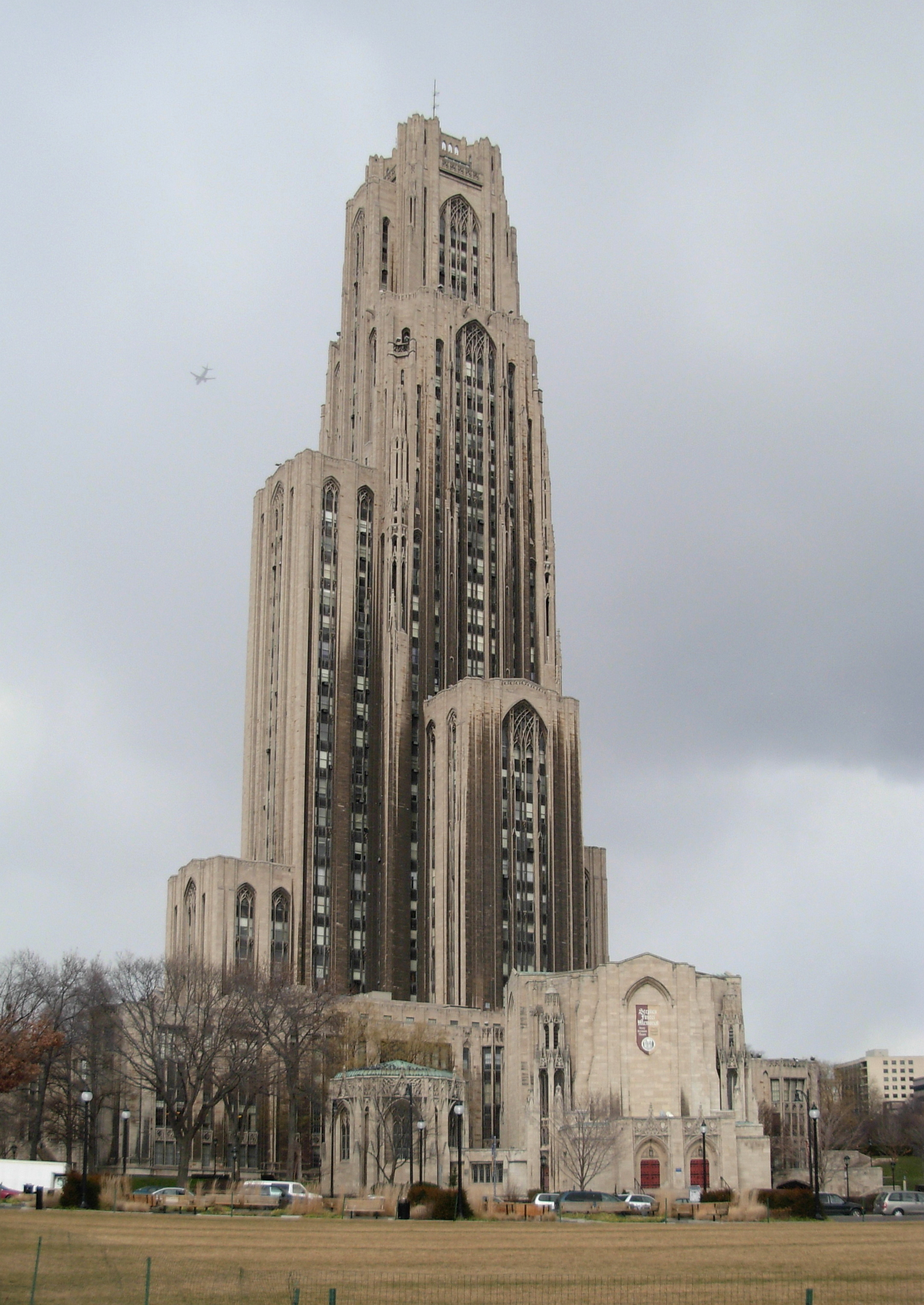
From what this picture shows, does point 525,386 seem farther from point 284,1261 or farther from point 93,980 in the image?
point 284,1261

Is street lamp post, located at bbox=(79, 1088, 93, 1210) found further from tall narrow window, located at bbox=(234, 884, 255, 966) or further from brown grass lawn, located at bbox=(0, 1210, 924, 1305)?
tall narrow window, located at bbox=(234, 884, 255, 966)

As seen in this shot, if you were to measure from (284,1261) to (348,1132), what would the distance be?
73029 millimetres

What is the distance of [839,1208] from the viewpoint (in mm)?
84812

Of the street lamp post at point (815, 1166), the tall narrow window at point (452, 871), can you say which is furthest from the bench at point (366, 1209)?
the tall narrow window at point (452, 871)

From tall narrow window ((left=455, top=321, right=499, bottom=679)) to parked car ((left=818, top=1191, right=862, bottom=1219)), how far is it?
88725 millimetres

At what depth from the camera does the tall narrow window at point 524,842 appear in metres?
158

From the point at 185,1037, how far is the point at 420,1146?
19226 mm

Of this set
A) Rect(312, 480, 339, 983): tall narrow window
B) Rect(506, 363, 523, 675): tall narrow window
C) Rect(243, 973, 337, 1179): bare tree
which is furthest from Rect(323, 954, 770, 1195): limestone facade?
Rect(506, 363, 523, 675): tall narrow window

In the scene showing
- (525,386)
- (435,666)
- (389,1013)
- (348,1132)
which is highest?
(525,386)

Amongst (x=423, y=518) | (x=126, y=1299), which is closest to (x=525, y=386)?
(x=423, y=518)

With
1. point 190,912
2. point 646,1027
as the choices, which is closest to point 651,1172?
point 646,1027

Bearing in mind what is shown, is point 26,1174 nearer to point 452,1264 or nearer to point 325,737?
point 452,1264

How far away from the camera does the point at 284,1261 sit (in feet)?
147

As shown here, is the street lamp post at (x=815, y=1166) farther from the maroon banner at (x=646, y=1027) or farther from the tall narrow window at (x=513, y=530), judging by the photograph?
the tall narrow window at (x=513, y=530)
